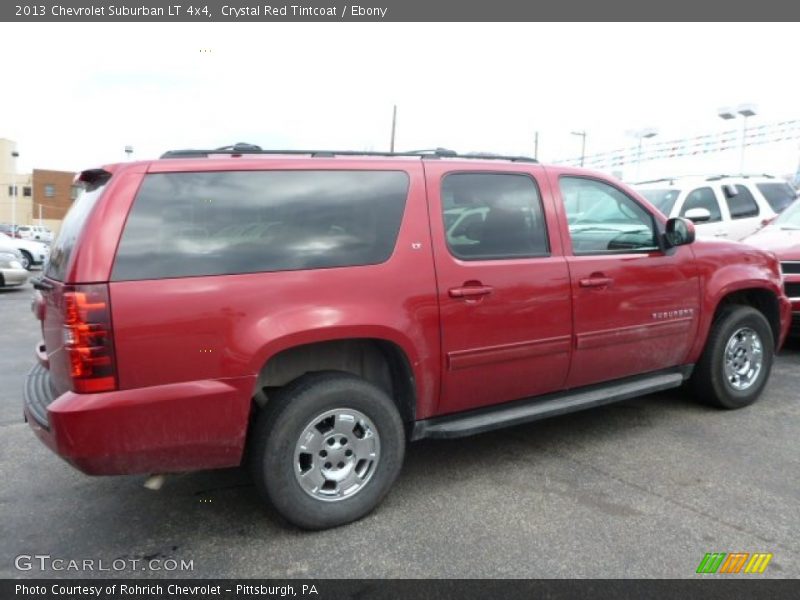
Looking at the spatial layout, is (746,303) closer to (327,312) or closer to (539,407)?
(539,407)

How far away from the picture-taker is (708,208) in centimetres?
962

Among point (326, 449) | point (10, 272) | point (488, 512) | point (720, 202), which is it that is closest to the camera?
point (326, 449)

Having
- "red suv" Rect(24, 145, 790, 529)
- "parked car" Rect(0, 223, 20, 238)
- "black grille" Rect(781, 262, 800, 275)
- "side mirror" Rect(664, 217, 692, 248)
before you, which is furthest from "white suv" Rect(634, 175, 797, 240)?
"parked car" Rect(0, 223, 20, 238)

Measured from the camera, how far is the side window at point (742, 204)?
9711 millimetres

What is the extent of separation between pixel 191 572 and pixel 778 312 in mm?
4757

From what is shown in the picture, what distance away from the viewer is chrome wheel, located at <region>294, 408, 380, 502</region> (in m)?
3.09

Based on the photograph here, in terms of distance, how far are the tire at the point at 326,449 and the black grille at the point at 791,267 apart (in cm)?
535

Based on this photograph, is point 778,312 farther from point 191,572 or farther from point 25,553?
point 25,553

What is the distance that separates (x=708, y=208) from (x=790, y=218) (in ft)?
5.74

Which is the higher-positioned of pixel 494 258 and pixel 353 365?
pixel 494 258

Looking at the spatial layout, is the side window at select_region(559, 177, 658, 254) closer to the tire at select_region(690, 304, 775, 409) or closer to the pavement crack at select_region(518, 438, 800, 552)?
the tire at select_region(690, 304, 775, 409)

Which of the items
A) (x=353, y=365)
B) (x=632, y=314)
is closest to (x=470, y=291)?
(x=353, y=365)

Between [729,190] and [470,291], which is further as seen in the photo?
[729,190]

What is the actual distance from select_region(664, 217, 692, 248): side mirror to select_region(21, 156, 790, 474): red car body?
0.32 feet
